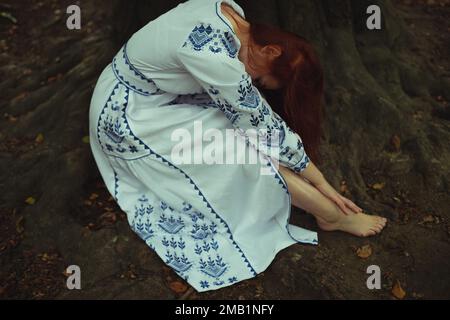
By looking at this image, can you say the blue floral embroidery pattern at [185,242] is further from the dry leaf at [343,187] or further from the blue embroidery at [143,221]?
the dry leaf at [343,187]

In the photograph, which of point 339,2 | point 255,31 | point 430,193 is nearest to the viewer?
point 255,31

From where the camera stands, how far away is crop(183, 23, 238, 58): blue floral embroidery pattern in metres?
2.00

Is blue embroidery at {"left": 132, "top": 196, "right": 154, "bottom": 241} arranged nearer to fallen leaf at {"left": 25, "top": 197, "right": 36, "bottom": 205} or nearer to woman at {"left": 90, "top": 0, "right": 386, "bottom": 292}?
woman at {"left": 90, "top": 0, "right": 386, "bottom": 292}

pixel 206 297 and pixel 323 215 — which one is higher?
pixel 323 215

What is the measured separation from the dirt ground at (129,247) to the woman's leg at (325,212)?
Result: 5 cm

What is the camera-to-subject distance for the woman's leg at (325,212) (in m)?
2.33

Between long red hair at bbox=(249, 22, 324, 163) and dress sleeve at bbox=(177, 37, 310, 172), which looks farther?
long red hair at bbox=(249, 22, 324, 163)

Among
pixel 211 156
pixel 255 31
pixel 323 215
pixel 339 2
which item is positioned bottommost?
pixel 323 215

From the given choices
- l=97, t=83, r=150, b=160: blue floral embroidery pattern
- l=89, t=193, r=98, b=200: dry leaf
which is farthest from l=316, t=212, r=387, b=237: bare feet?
l=89, t=193, r=98, b=200: dry leaf

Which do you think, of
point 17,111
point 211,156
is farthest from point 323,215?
point 17,111

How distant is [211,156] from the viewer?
2250 mm

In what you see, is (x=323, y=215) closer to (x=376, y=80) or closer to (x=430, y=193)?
(x=430, y=193)

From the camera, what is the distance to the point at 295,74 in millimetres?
2201

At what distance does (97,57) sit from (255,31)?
4.48 feet
